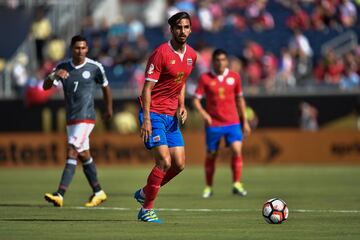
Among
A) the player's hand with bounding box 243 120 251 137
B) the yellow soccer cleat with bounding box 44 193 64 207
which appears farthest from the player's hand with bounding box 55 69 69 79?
the player's hand with bounding box 243 120 251 137

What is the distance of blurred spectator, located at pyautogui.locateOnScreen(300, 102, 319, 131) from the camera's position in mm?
30688

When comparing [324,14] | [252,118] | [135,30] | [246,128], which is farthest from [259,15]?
[246,128]

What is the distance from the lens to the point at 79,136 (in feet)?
49.4

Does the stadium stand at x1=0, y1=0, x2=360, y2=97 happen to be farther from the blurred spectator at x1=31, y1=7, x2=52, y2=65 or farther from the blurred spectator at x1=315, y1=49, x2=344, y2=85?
the blurred spectator at x1=31, y1=7, x2=52, y2=65

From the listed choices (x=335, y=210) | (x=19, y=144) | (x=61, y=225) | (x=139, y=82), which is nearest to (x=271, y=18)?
(x=139, y=82)

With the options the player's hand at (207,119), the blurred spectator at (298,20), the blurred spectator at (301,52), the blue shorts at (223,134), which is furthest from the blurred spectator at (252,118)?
the player's hand at (207,119)

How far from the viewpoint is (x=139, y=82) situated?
31609mm

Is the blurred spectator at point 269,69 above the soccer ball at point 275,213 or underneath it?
above

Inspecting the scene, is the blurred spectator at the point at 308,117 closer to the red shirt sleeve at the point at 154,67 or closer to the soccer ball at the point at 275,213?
the soccer ball at the point at 275,213

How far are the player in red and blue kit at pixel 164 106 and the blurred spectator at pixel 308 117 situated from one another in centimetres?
1854

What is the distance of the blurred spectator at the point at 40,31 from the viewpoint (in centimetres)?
3419

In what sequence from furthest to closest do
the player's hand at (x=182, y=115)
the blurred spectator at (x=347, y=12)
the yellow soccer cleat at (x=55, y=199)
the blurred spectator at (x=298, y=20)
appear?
the blurred spectator at (x=298, y=20) → the blurred spectator at (x=347, y=12) → the yellow soccer cleat at (x=55, y=199) → the player's hand at (x=182, y=115)

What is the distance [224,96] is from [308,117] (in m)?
13.2

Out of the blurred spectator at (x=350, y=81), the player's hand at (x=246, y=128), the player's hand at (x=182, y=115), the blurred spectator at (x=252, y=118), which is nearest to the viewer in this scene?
the player's hand at (x=182, y=115)
